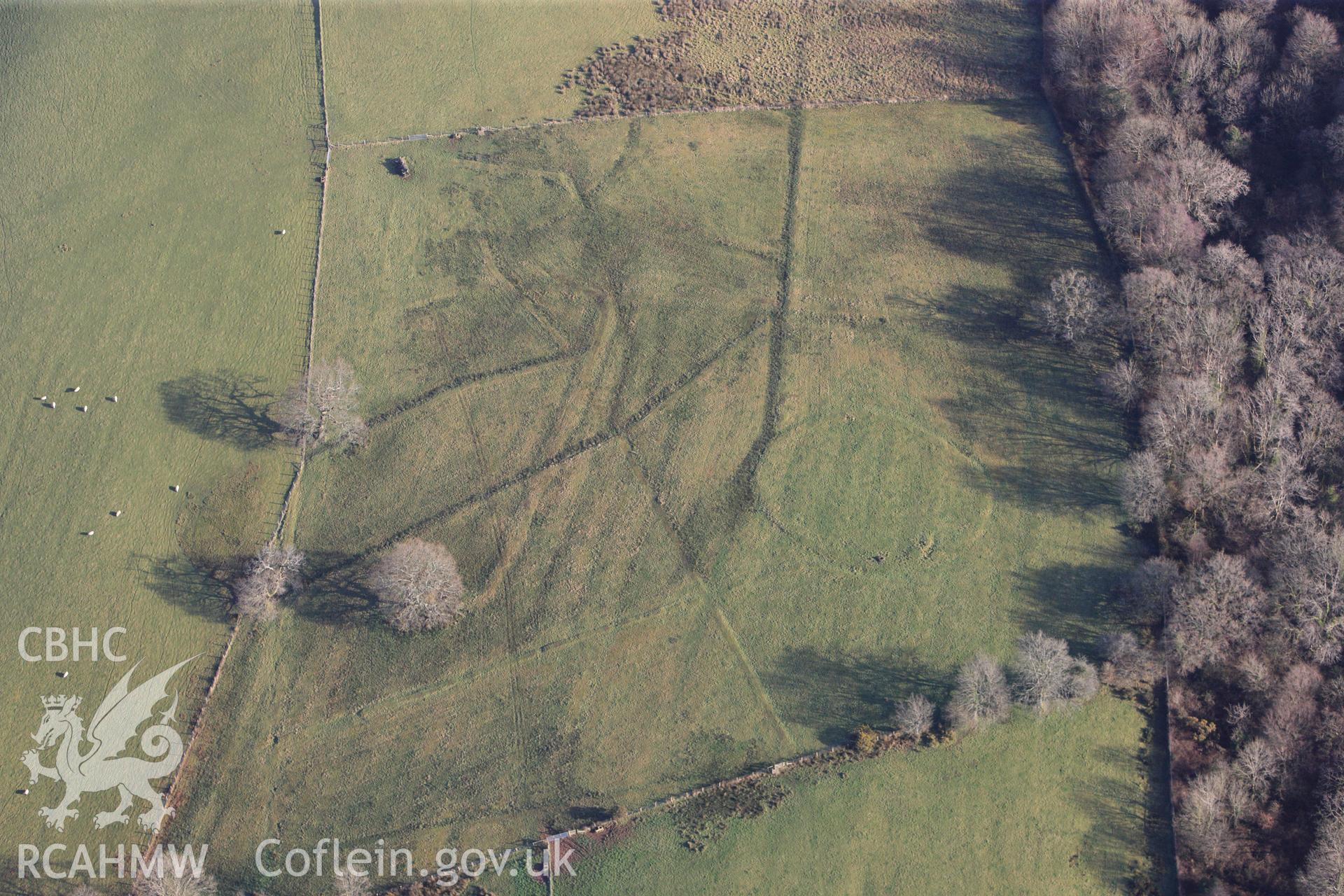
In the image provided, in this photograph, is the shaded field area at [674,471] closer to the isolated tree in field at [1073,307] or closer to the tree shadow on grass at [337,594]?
the tree shadow on grass at [337,594]

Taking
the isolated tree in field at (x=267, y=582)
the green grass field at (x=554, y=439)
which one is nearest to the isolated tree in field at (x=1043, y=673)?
the green grass field at (x=554, y=439)

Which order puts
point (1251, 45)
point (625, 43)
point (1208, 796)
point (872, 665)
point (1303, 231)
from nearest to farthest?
point (1208, 796) < point (872, 665) < point (1303, 231) < point (1251, 45) < point (625, 43)

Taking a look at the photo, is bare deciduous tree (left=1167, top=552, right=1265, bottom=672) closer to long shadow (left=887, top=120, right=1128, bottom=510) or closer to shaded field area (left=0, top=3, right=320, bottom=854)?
long shadow (left=887, top=120, right=1128, bottom=510)

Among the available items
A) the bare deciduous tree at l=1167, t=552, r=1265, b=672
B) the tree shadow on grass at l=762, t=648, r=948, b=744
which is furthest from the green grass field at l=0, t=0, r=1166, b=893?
the bare deciduous tree at l=1167, t=552, r=1265, b=672

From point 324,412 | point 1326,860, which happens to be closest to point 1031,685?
point 1326,860

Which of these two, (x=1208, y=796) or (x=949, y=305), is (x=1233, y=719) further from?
(x=949, y=305)

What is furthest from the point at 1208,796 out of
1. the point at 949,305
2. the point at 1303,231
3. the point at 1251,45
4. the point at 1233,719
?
the point at 1251,45
